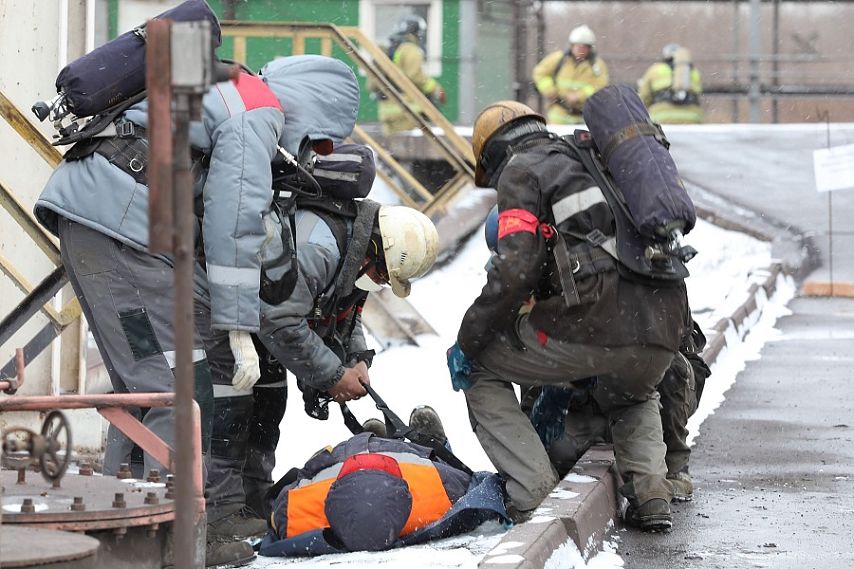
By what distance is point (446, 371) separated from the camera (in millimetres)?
9070

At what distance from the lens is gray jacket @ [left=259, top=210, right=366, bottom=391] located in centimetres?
498

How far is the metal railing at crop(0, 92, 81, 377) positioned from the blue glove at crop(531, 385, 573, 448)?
185 cm

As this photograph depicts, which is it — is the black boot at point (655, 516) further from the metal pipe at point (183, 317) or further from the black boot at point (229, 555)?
the metal pipe at point (183, 317)

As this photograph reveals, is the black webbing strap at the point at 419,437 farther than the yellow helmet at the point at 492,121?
No

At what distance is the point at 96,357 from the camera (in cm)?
923

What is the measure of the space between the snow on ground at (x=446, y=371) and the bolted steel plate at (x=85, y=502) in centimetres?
97

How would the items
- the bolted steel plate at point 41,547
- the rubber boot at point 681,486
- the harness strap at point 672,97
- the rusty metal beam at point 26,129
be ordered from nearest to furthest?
1. the bolted steel plate at point 41,547
2. the rubber boot at point 681,486
3. the rusty metal beam at point 26,129
4. the harness strap at point 672,97

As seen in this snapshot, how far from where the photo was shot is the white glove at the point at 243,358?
15.3 ft

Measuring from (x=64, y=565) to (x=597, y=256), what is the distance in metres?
2.53

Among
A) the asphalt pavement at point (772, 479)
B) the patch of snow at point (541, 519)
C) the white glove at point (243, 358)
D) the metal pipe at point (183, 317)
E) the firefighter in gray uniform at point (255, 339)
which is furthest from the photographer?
the firefighter in gray uniform at point (255, 339)

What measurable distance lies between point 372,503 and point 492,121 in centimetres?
144

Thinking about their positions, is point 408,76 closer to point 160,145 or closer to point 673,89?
point 673,89

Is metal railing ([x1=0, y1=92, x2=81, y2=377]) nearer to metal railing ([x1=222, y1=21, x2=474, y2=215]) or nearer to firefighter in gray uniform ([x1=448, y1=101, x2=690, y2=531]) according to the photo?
firefighter in gray uniform ([x1=448, y1=101, x2=690, y2=531])

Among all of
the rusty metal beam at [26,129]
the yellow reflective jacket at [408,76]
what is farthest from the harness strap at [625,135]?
the yellow reflective jacket at [408,76]
